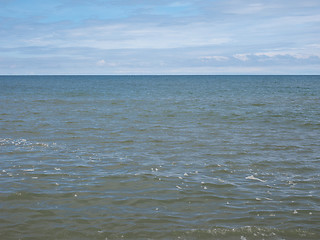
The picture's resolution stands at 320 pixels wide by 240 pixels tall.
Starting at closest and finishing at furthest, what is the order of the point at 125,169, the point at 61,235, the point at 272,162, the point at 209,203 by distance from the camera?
the point at 61,235 < the point at 209,203 < the point at 125,169 < the point at 272,162

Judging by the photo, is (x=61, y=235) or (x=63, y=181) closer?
(x=61, y=235)

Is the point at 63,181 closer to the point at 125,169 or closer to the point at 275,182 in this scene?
the point at 125,169

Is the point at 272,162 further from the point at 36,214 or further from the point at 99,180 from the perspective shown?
the point at 36,214

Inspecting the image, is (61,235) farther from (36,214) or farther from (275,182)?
(275,182)

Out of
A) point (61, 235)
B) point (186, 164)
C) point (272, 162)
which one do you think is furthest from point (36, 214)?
point (272, 162)

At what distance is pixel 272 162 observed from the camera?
13.6 m

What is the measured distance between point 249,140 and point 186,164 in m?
6.21

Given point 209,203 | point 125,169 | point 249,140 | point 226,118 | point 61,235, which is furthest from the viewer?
point 226,118

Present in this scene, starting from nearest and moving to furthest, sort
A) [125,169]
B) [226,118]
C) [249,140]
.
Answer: [125,169]
[249,140]
[226,118]

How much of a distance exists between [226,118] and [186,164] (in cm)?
1492

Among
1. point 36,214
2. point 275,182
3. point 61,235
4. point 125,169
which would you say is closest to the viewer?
point 61,235

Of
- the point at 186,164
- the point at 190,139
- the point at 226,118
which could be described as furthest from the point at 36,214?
the point at 226,118

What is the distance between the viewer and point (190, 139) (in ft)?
60.0

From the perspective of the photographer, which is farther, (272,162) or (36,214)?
(272,162)
